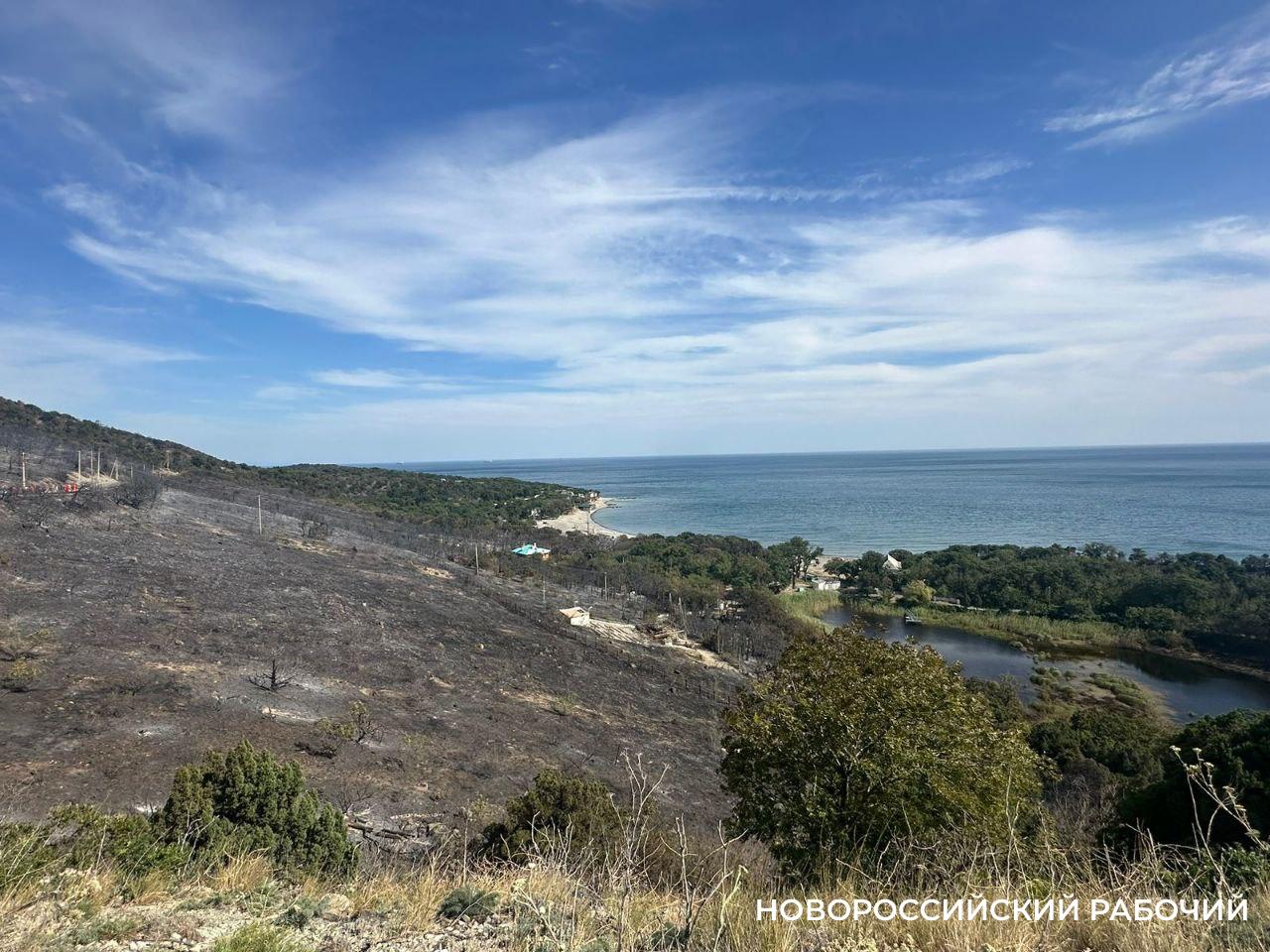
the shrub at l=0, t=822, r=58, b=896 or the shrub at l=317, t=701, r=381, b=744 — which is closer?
the shrub at l=0, t=822, r=58, b=896

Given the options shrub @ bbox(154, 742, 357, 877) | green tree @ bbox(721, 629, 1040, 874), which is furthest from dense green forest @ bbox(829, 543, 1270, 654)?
shrub @ bbox(154, 742, 357, 877)

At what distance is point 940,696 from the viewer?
9.59 m

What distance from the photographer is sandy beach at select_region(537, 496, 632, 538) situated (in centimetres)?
9725

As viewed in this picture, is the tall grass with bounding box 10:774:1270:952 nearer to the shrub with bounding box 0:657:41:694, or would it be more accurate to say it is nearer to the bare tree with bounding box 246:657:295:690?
the shrub with bounding box 0:657:41:694

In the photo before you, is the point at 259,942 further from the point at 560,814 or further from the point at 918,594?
the point at 918,594

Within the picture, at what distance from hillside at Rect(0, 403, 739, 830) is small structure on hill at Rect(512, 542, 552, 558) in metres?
21.8

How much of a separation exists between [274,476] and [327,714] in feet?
311

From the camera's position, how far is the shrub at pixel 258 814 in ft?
24.5

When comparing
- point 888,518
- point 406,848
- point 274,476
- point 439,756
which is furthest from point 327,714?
point 888,518

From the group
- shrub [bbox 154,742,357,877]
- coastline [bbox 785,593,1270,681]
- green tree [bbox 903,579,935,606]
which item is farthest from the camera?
green tree [bbox 903,579,935,606]

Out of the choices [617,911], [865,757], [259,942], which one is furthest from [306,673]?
[617,911]

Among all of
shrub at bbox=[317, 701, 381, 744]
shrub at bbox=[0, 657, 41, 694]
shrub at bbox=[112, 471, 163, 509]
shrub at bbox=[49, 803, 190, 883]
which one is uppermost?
shrub at bbox=[112, 471, 163, 509]

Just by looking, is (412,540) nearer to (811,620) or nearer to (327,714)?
(811,620)

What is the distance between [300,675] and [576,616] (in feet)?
63.0
